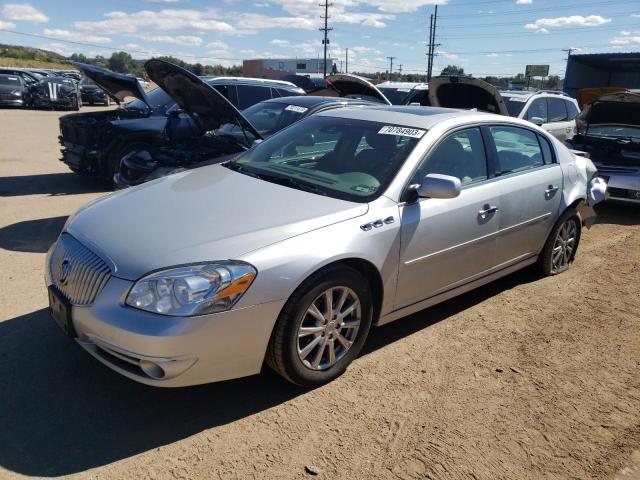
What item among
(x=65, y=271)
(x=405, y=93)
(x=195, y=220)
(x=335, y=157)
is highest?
(x=405, y=93)

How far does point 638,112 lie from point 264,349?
8.18 metres

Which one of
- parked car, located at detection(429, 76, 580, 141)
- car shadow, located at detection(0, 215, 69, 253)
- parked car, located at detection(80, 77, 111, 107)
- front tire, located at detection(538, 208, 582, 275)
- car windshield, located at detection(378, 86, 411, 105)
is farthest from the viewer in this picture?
parked car, located at detection(80, 77, 111, 107)

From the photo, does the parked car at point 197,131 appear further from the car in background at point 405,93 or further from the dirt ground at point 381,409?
the car in background at point 405,93

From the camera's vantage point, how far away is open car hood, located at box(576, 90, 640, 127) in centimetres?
849

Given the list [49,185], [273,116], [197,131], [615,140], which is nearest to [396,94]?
[615,140]

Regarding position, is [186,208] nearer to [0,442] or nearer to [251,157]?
[251,157]

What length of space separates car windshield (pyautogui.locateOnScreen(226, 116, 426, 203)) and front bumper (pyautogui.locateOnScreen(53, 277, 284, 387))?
112cm

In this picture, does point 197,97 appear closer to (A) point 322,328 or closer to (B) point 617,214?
(A) point 322,328

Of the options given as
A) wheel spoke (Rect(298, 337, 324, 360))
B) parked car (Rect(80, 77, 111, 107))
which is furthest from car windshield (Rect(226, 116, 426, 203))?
parked car (Rect(80, 77, 111, 107))

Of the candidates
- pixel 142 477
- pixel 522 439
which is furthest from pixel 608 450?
pixel 142 477

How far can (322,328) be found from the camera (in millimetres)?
3133

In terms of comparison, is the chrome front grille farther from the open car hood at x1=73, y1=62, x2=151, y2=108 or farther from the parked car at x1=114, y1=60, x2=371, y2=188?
the open car hood at x1=73, y1=62, x2=151, y2=108

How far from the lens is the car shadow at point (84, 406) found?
8.50 feet

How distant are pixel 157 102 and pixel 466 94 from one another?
5.01 m
